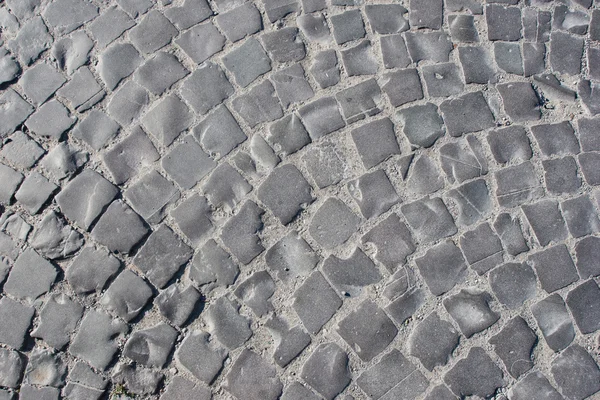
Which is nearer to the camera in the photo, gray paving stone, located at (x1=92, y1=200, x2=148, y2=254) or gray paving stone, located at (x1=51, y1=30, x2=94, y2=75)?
gray paving stone, located at (x1=92, y1=200, x2=148, y2=254)

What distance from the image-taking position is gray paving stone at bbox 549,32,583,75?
3.66m

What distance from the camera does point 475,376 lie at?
3098 millimetres

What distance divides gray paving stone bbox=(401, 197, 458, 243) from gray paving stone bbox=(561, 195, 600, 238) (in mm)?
593

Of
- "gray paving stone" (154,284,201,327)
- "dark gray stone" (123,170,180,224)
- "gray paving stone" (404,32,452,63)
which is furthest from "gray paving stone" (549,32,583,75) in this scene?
"gray paving stone" (154,284,201,327)

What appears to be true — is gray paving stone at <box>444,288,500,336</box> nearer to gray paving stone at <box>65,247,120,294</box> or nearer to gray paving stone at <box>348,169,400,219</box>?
gray paving stone at <box>348,169,400,219</box>

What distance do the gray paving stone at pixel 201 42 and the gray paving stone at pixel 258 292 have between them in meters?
1.26

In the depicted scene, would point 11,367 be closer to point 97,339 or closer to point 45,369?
point 45,369

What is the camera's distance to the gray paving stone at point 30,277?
3.25m

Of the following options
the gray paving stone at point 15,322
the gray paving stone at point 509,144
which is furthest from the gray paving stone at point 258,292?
the gray paving stone at point 509,144

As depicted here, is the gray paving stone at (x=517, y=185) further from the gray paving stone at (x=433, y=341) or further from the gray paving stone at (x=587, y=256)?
the gray paving stone at (x=433, y=341)

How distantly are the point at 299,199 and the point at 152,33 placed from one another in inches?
50.9

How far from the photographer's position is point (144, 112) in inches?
138

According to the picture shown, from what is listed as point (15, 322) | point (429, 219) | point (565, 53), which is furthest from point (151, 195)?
point (565, 53)

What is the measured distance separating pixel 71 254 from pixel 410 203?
173 centimetres
